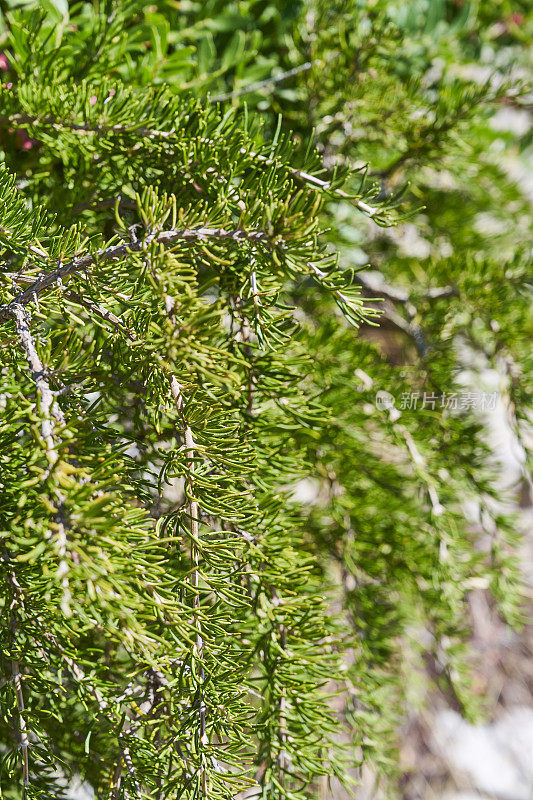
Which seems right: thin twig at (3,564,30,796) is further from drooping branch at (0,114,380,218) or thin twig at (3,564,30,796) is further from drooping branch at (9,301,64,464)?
drooping branch at (0,114,380,218)

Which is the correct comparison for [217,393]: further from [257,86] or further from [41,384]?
[257,86]

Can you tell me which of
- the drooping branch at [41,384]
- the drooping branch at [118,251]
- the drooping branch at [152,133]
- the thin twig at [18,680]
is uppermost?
the drooping branch at [152,133]

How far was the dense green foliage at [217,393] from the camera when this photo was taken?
0.78ft

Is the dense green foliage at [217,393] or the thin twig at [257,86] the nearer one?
the dense green foliage at [217,393]

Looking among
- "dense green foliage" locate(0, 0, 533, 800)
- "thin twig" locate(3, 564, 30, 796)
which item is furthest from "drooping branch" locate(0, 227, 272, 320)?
"thin twig" locate(3, 564, 30, 796)

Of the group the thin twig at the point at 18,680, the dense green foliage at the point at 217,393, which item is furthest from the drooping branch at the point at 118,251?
the thin twig at the point at 18,680

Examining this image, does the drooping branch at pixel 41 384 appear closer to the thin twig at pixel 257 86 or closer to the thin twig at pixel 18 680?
the thin twig at pixel 18 680

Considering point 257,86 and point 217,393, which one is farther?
point 257,86

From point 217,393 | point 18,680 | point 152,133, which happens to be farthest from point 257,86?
point 18,680

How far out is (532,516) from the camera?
1309 millimetres

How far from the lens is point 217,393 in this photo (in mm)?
275

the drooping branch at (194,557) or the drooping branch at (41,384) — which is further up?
the drooping branch at (41,384)

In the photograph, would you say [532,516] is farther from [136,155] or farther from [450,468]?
[136,155]

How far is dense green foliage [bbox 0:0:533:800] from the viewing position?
239mm
